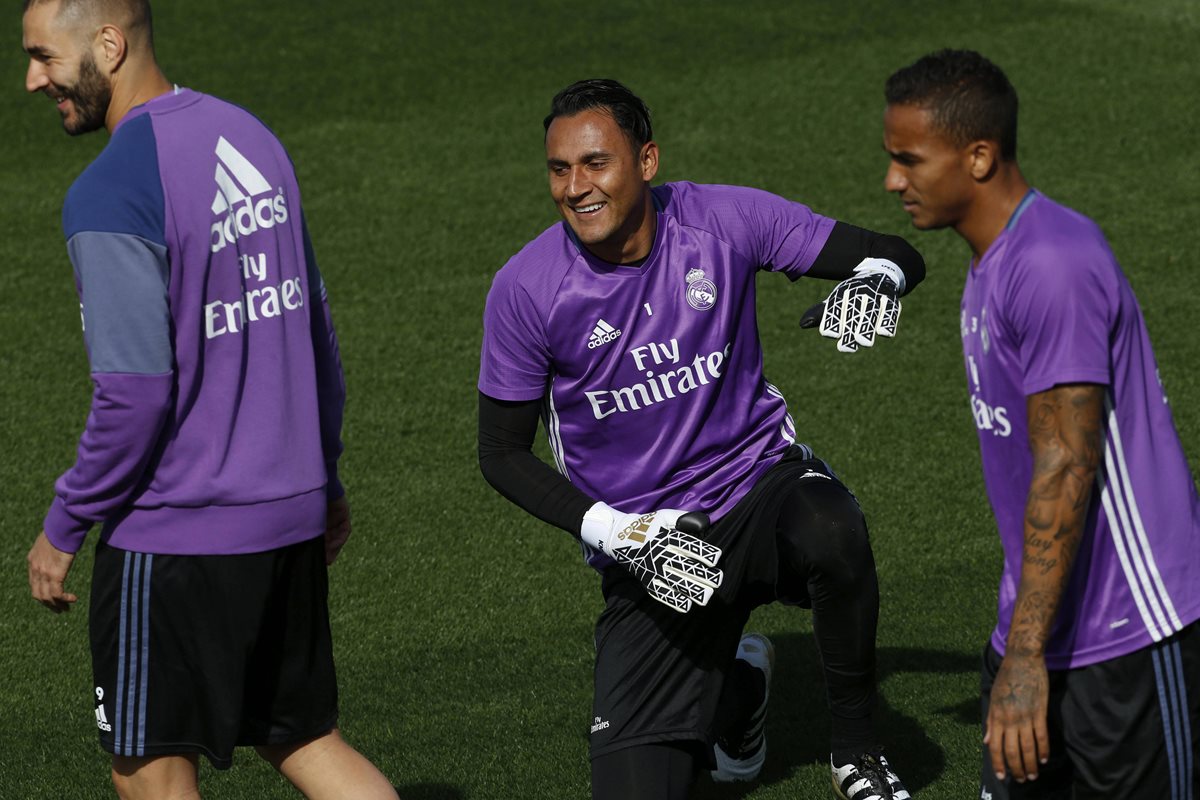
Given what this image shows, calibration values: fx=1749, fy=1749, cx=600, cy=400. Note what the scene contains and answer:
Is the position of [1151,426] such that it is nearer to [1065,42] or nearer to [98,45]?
[98,45]

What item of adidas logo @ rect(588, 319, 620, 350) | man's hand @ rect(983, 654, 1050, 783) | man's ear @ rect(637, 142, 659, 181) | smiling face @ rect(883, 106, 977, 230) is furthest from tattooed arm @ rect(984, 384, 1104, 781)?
man's ear @ rect(637, 142, 659, 181)

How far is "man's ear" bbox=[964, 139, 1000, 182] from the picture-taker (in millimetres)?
3234

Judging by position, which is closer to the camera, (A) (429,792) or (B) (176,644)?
(B) (176,644)

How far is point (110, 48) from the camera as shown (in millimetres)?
3762

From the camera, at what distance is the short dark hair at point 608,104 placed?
4.52 metres

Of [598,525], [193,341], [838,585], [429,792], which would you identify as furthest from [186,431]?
[838,585]

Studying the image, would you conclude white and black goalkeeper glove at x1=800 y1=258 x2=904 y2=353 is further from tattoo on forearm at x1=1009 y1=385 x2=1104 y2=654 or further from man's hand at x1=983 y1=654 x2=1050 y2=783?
man's hand at x1=983 y1=654 x2=1050 y2=783

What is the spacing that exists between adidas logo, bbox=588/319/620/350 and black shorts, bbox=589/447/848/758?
1.88ft

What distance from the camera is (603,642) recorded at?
15.6 feet

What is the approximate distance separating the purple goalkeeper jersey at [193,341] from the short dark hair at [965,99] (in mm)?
1459

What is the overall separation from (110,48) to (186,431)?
2.76ft

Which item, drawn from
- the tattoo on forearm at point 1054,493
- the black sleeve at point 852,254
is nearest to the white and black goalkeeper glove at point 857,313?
the black sleeve at point 852,254

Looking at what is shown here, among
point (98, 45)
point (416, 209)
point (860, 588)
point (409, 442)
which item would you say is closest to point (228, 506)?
point (98, 45)

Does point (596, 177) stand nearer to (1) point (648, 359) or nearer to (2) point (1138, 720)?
(1) point (648, 359)
